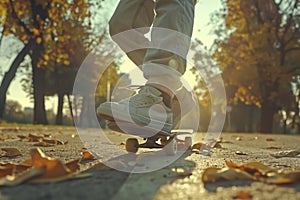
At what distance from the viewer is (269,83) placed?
17766 millimetres

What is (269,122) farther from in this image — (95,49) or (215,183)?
(215,183)

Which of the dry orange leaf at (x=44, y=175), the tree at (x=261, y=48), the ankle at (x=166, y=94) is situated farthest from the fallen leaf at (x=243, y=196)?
the tree at (x=261, y=48)

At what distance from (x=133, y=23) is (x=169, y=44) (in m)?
A: 0.47

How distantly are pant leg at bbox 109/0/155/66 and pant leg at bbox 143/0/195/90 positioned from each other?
286mm

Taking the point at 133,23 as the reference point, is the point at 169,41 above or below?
below

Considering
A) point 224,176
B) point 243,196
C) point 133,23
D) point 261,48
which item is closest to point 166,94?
point 133,23

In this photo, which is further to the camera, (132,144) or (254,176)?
(132,144)

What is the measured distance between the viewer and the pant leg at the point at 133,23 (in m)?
2.61

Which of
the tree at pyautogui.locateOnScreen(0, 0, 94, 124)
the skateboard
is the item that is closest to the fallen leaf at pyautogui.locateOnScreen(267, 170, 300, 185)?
the skateboard

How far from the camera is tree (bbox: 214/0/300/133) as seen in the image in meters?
16.8

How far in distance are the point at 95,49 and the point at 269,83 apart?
1426cm

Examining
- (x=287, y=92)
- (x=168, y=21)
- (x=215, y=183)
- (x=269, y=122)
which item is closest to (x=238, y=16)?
(x=269, y=122)

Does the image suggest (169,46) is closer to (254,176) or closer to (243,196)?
(254,176)

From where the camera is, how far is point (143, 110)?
202 cm
